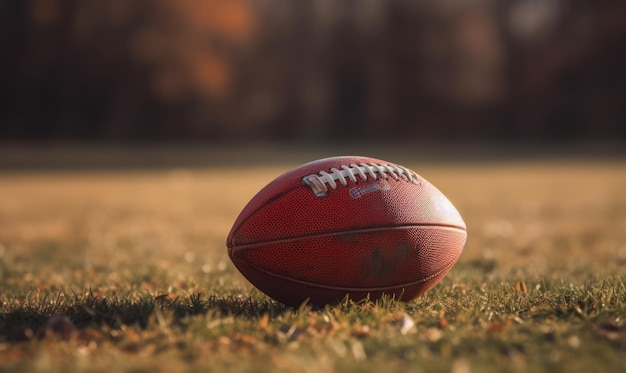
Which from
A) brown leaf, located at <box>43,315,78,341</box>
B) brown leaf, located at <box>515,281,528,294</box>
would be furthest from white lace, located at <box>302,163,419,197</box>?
brown leaf, located at <box>43,315,78,341</box>

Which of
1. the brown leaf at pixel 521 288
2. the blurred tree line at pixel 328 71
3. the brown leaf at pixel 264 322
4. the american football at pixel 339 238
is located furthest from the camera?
the blurred tree line at pixel 328 71

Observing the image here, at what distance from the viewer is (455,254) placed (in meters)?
3.14

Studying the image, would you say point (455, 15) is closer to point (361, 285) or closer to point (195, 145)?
point (195, 145)

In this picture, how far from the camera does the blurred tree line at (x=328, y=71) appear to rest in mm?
27062

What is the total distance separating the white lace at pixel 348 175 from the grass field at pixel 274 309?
0.53m

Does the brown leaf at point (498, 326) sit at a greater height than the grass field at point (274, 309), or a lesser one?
greater

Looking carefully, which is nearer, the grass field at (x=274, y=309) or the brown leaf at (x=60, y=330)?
the grass field at (x=274, y=309)

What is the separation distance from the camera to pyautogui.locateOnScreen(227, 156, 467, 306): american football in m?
2.86

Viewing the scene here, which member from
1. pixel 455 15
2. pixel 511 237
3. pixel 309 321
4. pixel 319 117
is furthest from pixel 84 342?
pixel 455 15

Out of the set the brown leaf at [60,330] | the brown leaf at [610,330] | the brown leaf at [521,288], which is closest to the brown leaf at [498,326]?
the brown leaf at [610,330]

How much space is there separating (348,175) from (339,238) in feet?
0.99

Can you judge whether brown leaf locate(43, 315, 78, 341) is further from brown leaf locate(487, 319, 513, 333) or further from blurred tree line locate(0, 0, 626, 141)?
blurred tree line locate(0, 0, 626, 141)

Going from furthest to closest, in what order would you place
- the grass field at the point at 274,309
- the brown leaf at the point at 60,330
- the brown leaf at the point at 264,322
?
the brown leaf at the point at 264,322, the brown leaf at the point at 60,330, the grass field at the point at 274,309

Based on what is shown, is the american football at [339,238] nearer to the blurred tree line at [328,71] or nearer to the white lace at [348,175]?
the white lace at [348,175]
